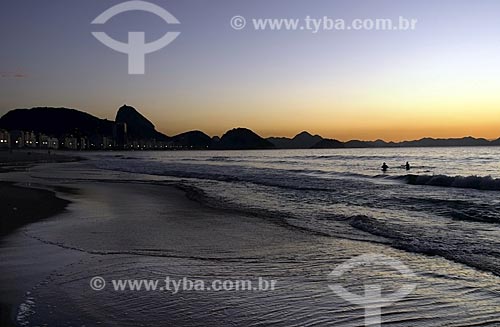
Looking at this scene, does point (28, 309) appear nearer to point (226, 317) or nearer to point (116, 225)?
point (226, 317)

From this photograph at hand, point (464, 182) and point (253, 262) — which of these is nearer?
point (253, 262)

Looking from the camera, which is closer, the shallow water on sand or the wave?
the shallow water on sand

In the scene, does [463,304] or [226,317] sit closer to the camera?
[226,317]

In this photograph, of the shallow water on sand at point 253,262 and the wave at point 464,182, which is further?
the wave at point 464,182

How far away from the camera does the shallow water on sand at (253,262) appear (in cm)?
562

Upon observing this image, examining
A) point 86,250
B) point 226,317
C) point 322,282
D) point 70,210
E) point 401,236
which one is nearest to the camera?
point 226,317

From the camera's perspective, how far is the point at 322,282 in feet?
23.1

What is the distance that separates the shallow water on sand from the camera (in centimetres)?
562

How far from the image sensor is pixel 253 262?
827 centimetres

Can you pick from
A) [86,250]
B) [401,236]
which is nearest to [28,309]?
[86,250]

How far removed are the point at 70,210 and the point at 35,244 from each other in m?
6.09

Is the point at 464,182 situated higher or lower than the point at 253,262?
higher

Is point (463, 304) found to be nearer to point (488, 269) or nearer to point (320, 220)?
point (488, 269)

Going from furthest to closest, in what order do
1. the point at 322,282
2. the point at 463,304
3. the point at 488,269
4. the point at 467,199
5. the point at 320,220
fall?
the point at 467,199
the point at 320,220
the point at 488,269
the point at 322,282
the point at 463,304
